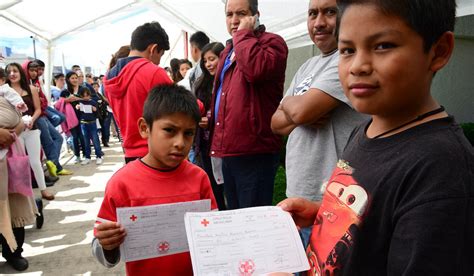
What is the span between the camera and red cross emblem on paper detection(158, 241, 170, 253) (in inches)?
53.1

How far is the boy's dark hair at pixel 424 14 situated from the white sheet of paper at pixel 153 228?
3.14 ft

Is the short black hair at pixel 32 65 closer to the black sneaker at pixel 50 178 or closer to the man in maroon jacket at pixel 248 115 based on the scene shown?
the black sneaker at pixel 50 178

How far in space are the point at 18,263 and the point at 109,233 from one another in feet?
8.35

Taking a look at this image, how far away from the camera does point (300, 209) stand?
1176 millimetres

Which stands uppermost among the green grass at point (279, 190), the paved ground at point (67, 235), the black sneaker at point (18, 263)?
the green grass at point (279, 190)

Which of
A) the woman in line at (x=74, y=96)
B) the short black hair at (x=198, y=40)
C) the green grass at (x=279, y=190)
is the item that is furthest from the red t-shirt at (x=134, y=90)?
the woman in line at (x=74, y=96)

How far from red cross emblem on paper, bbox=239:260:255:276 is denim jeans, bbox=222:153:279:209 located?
139cm

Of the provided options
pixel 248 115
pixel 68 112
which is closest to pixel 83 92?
pixel 68 112

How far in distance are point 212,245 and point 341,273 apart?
360 mm

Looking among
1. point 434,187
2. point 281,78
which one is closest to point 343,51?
point 434,187

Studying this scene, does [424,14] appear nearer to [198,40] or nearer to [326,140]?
[326,140]

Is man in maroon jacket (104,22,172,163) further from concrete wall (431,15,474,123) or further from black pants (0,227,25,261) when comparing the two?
concrete wall (431,15,474,123)

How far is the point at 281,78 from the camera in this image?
7.63ft

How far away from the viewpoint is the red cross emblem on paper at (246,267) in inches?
37.3
